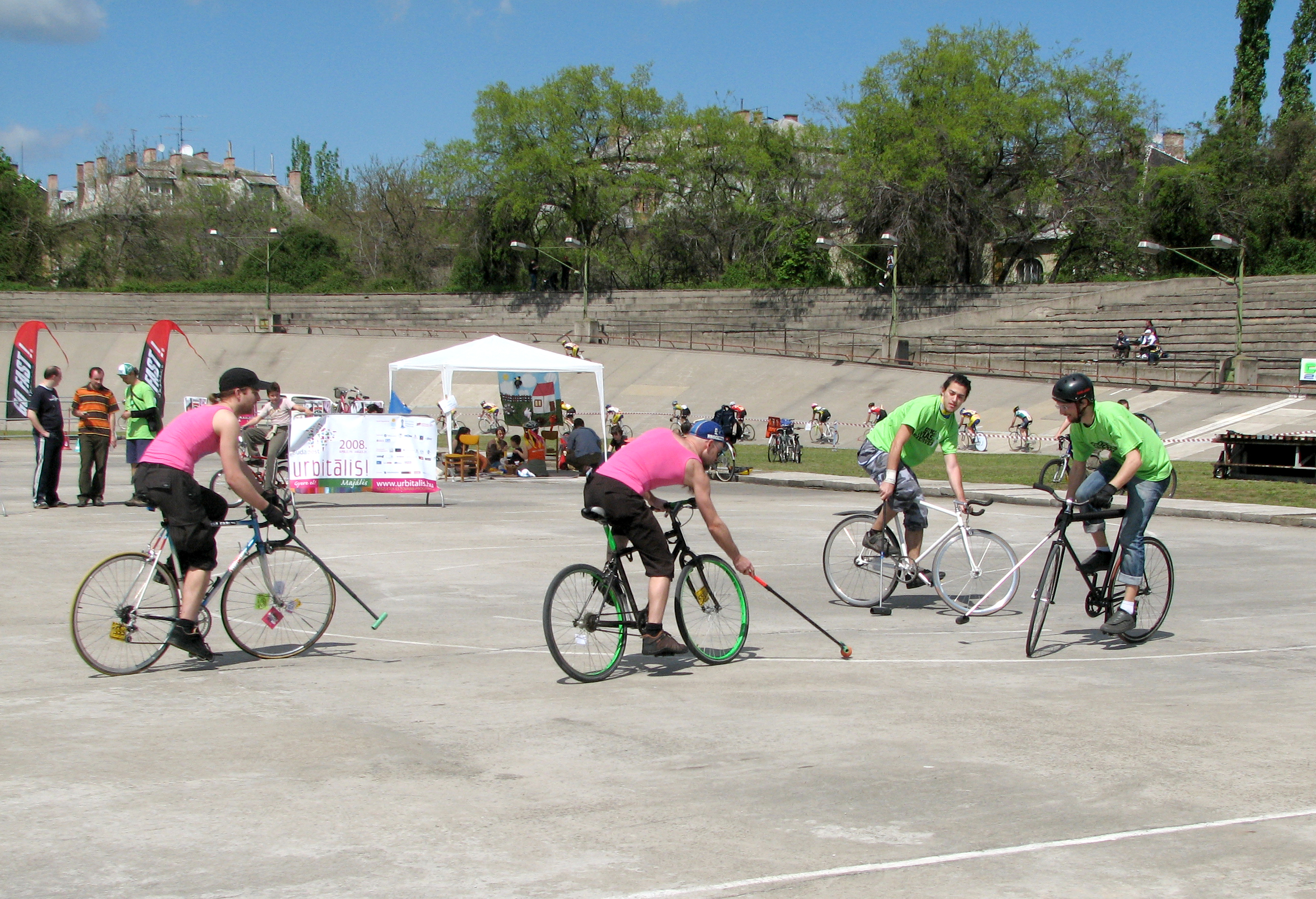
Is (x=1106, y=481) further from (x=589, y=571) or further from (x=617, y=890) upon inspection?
(x=617, y=890)

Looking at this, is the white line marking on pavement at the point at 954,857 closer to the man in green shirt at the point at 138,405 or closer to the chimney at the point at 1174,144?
the man in green shirt at the point at 138,405

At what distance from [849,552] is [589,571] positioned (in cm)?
359

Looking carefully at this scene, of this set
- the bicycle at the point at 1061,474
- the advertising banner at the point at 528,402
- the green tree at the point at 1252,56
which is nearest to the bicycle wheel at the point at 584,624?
the bicycle at the point at 1061,474

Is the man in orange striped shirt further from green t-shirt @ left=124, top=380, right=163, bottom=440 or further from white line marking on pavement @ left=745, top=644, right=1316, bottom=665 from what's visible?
white line marking on pavement @ left=745, top=644, right=1316, bottom=665

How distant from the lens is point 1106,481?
8469mm

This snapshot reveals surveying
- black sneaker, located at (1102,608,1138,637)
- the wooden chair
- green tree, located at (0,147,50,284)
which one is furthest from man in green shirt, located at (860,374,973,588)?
green tree, located at (0,147,50,284)

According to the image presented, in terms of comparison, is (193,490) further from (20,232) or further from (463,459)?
(20,232)

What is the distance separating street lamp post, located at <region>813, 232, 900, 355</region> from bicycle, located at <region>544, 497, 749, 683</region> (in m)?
40.0

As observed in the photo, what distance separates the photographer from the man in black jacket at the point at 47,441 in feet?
53.5

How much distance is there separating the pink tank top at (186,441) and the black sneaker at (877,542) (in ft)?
17.0

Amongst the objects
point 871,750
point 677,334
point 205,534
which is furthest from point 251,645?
point 677,334

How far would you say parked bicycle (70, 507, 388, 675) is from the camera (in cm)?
708

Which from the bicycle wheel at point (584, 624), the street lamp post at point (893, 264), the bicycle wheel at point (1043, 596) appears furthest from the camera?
the street lamp post at point (893, 264)

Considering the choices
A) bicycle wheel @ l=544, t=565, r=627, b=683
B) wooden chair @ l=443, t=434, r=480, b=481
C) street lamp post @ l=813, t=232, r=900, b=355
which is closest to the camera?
bicycle wheel @ l=544, t=565, r=627, b=683
